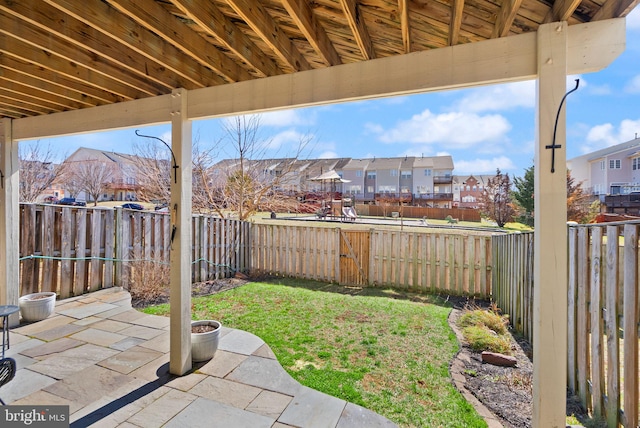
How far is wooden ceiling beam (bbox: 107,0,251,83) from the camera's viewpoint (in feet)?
5.67

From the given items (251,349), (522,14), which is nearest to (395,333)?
(251,349)

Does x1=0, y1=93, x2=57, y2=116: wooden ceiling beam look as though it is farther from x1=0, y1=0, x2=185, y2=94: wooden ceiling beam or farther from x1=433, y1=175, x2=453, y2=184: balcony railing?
x1=433, y1=175, x2=453, y2=184: balcony railing

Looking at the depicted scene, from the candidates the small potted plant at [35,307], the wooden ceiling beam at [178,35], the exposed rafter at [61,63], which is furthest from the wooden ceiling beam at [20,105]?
the small potted plant at [35,307]

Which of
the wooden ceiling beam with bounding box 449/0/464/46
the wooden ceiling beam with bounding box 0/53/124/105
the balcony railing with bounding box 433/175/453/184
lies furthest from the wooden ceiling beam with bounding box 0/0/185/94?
the balcony railing with bounding box 433/175/453/184

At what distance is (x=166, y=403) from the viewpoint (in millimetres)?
2375

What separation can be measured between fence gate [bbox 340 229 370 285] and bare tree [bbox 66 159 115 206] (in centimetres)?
1565

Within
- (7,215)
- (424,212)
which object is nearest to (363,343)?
(7,215)

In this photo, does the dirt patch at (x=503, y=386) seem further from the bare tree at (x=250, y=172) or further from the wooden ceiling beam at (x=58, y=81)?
the bare tree at (x=250, y=172)

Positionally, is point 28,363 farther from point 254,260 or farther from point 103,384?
point 254,260

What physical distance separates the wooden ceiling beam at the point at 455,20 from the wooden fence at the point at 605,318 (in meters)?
1.52

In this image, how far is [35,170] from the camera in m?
10.8

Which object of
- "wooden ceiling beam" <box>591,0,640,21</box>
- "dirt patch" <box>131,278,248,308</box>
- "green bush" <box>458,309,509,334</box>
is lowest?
"dirt patch" <box>131,278,248,308</box>

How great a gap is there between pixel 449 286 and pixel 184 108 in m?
5.58

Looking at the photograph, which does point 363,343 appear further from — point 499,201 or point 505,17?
point 499,201
